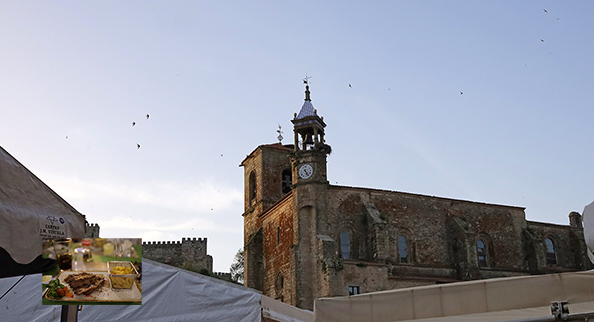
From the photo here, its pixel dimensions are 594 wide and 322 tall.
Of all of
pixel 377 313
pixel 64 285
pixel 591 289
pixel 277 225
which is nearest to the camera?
pixel 64 285

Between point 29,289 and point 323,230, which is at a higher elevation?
point 323,230

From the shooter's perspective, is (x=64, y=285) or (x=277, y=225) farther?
(x=277, y=225)

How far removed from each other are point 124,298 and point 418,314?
348 centimetres

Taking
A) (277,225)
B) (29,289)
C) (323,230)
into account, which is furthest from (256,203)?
(29,289)

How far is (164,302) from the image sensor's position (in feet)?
36.3

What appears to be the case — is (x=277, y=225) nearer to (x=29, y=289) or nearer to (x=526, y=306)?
(x=29, y=289)

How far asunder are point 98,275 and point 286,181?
3634cm

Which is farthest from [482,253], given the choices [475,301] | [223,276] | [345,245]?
[475,301]

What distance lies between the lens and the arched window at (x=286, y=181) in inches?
1649

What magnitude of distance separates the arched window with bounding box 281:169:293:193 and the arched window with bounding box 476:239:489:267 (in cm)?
1305

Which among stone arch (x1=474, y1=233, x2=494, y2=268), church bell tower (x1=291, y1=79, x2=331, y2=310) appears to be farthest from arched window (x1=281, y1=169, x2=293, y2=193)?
stone arch (x1=474, y1=233, x2=494, y2=268)

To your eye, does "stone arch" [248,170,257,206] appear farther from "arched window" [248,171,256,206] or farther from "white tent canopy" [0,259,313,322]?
"white tent canopy" [0,259,313,322]

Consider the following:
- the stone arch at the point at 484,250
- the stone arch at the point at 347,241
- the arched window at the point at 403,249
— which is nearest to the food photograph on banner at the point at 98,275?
the stone arch at the point at 347,241

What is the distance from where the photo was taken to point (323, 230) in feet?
109
